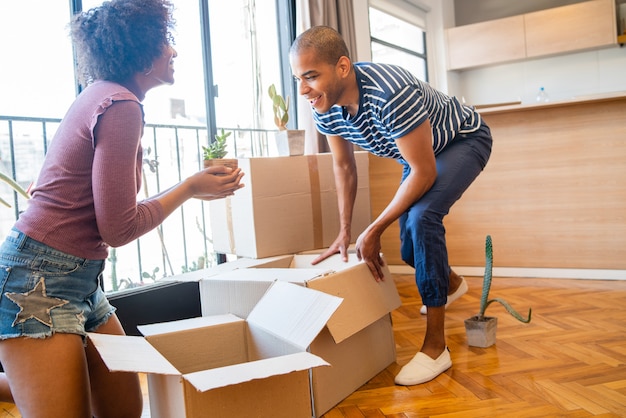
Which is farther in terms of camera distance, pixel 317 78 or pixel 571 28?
pixel 571 28

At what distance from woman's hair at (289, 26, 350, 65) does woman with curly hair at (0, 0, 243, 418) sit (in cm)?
56

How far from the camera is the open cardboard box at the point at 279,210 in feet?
6.70

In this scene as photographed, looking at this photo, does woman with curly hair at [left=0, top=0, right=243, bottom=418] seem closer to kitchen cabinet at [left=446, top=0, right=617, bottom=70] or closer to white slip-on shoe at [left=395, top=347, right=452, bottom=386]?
white slip-on shoe at [left=395, top=347, right=452, bottom=386]

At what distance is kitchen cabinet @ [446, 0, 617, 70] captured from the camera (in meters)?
5.49

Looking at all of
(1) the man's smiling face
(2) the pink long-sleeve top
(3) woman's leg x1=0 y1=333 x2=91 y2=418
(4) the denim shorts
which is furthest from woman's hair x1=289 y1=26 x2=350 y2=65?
(3) woman's leg x1=0 y1=333 x2=91 y2=418

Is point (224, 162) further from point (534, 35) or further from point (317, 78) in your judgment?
point (534, 35)

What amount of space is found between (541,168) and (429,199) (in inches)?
59.2

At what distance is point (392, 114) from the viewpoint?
1.61 meters

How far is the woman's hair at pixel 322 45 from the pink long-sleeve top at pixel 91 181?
706 millimetres

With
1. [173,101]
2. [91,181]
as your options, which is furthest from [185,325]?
[173,101]

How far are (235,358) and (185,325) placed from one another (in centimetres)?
17

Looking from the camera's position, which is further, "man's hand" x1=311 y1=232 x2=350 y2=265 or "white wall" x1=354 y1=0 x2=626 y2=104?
"white wall" x1=354 y1=0 x2=626 y2=104

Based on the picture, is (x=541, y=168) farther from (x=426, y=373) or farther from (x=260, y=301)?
(x=260, y=301)

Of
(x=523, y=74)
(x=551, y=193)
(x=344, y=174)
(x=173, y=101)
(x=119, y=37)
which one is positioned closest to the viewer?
(x=119, y=37)
